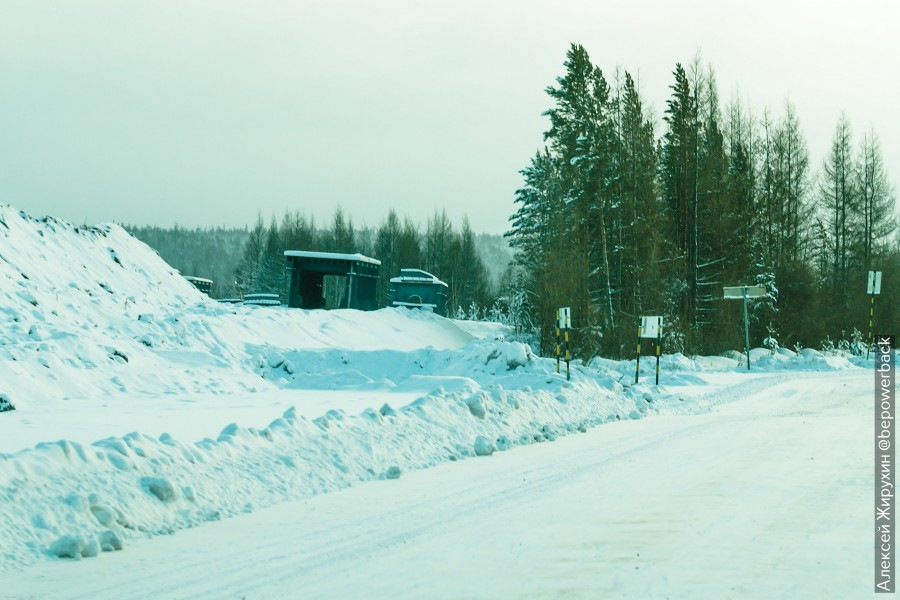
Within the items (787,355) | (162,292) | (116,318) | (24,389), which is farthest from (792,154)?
(24,389)

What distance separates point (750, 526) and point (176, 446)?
462cm

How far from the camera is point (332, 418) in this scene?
8945 mm

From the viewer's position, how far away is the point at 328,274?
3953cm

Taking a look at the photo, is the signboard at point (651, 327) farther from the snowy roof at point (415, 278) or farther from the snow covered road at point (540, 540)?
the snowy roof at point (415, 278)

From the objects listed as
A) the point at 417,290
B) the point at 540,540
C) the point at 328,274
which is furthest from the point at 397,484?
the point at 417,290

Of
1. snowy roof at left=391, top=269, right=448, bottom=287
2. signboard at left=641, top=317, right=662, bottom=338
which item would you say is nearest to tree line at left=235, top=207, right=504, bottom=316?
snowy roof at left=391, top=269, right=448, bottom=287

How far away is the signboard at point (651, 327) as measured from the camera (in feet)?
63.1

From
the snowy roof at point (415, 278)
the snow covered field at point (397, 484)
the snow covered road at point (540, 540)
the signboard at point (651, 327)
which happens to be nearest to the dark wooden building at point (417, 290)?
the snowy roof at point (415, 278)

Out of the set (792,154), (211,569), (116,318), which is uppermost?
(792,154)

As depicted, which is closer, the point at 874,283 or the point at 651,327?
the point at 651,327

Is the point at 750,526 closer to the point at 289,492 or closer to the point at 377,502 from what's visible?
the point at 377,502

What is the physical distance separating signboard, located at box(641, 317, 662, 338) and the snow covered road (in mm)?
10464

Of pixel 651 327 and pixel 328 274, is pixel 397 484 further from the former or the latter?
pixel 328 274

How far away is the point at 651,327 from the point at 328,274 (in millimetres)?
22689
